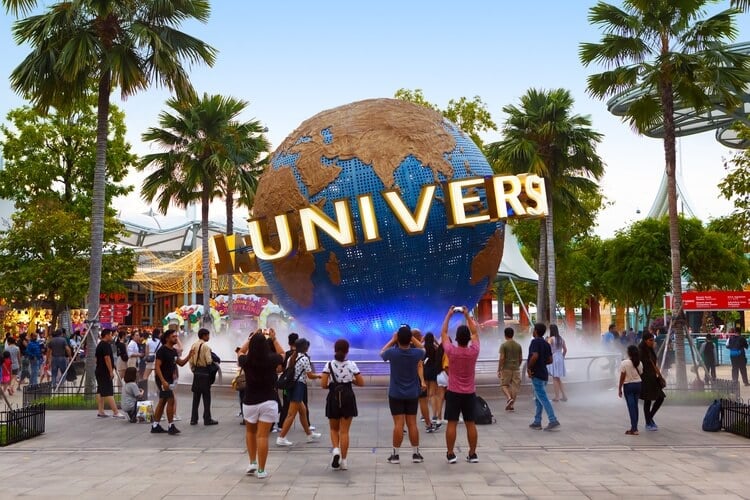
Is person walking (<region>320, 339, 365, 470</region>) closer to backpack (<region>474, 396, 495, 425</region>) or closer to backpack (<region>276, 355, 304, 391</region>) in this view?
backpack (<region>276, 355, 304, 391</region>)

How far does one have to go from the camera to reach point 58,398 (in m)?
17.4

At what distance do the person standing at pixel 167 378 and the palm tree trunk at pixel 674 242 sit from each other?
434 inches

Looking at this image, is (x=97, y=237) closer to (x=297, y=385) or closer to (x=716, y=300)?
(x=297, y=385)

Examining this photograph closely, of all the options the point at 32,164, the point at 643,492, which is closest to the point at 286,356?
the point at 643,492

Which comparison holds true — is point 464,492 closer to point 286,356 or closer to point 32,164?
point 286,356

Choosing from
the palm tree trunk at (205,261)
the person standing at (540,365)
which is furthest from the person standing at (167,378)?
the palm tree trunk at (205,261)

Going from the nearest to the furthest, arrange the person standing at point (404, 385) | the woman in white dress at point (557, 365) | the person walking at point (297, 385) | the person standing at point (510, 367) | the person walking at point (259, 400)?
the person walking at point (259, 400)
the person standing at point (404, 385)
the person walking at point (297, 385)
the person standing at point (510, 367)
the woman in white dress at point (557, 365)

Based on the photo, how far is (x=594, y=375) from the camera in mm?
22266

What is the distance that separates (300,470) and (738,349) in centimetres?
1588

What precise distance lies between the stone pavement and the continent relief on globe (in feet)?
15.7

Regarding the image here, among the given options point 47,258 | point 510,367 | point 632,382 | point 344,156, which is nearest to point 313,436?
point 510,367

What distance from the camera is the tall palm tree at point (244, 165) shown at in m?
31.8

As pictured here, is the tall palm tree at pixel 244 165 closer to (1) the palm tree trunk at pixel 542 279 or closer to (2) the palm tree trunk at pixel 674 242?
(1) the palm tree trunk at pixel 542 279

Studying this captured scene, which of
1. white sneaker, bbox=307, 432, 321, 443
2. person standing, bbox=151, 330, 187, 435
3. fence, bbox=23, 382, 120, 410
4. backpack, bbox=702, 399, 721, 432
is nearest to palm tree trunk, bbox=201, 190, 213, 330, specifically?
fence, bbox=23, 382, 120, 410
